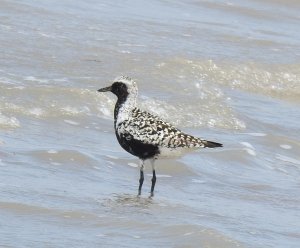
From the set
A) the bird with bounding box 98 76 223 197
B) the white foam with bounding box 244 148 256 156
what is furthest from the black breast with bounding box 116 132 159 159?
the white foam with bounding box 244 148 256 156

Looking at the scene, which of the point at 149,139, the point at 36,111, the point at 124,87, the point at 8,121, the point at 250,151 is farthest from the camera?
the point at 36,111

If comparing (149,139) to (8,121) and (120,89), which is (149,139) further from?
(8,121)

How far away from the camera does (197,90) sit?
13406mm

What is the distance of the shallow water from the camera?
8.05m

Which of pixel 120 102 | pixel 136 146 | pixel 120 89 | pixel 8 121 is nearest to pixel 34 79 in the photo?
pixel 8 121

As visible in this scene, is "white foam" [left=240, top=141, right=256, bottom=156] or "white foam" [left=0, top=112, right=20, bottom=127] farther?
"white foam" [left=240, top=141, right=256, bottom=156]

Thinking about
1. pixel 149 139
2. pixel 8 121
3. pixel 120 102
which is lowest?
pixel 8 121

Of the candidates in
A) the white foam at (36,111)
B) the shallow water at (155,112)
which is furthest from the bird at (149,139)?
the white foam at (36,111)

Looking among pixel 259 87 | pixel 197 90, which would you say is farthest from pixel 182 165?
pixel 259 87

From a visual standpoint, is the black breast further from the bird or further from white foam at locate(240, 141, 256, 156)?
white foam at locate(240, 141, 256, 156)

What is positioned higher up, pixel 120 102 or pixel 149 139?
pixel 120 102

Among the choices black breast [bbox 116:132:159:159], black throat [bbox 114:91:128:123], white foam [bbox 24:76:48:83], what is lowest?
white foam [bbox 24:76:48:83]

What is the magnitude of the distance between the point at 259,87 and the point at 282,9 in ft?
19.6

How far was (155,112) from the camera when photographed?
40.1 ft
